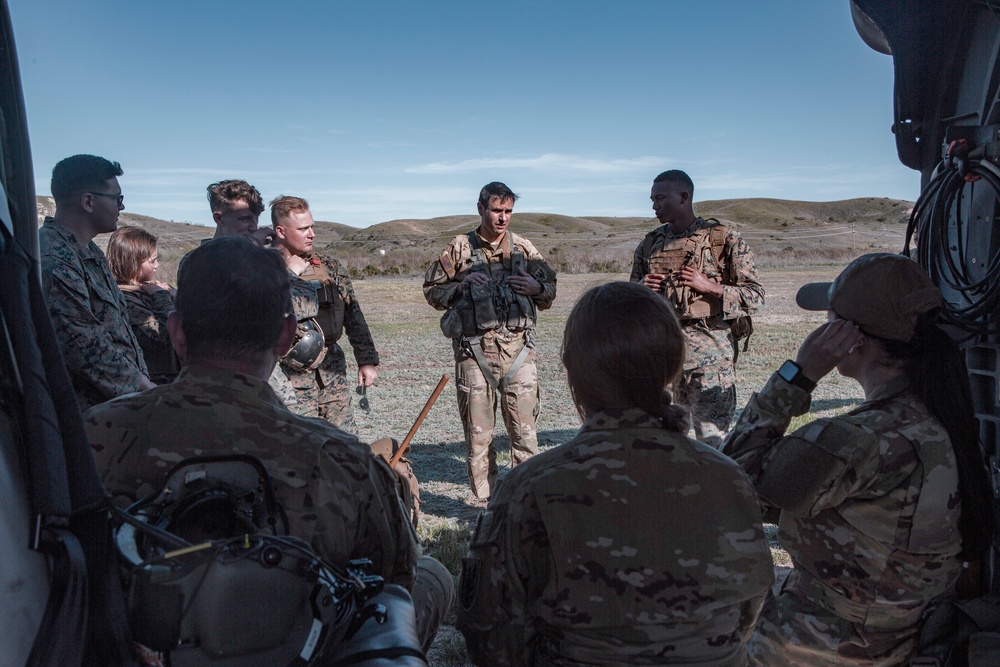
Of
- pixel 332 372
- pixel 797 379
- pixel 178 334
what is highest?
pixel 178 334

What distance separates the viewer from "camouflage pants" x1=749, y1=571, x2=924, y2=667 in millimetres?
2299

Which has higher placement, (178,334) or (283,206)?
(283,206)

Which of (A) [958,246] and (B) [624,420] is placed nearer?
(B) [624,420]

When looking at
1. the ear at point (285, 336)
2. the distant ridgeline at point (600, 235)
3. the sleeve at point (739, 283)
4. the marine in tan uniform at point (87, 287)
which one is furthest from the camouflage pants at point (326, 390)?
the distant ridgeline at point (600, 235)

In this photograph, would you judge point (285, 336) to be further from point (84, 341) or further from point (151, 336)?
point (151, 336)

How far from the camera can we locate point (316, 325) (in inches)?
201

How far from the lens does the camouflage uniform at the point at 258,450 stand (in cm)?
177

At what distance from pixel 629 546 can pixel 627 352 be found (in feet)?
1.44

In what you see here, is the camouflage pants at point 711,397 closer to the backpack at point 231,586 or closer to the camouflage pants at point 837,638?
the camouflage pants at point 837,638

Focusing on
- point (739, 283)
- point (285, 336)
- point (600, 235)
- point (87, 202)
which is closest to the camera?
point (285, 336)

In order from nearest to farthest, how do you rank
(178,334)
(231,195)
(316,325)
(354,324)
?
(178,334)
(231,195)
(316,325)
(354,324)

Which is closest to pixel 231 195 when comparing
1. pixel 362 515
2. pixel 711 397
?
pixel 362 515

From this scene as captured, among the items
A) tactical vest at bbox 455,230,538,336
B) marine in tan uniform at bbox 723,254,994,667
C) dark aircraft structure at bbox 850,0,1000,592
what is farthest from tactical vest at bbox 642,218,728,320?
marine in tan uniform at bbox 723,254,994,667

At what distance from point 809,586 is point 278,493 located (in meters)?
1.63
